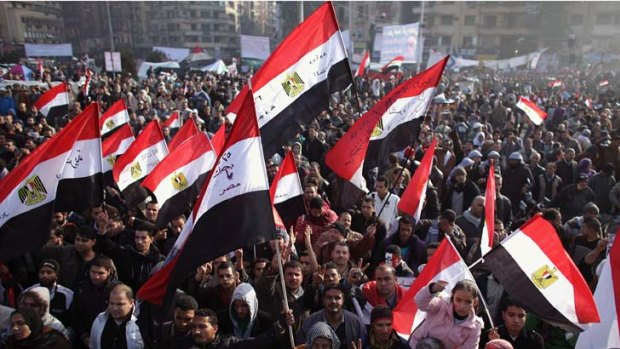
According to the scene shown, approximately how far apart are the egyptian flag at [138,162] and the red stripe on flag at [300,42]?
274 centimetres

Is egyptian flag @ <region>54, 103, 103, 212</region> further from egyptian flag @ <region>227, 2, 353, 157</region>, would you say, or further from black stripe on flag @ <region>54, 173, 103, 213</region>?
egyptian flag @ <region>227, 2, 353, 157</region>

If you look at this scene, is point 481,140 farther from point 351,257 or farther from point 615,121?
point 351,257

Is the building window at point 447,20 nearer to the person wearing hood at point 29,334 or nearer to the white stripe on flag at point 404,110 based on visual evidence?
the white stripe on flag at point 404,110

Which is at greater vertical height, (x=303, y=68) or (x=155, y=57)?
(x=303, y=68)

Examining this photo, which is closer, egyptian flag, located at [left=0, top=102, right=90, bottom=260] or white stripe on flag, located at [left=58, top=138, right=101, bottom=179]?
egyptian flag, located at [left=0, top=102, right=90, bottom=260]

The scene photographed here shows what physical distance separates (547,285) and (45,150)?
4.56 m

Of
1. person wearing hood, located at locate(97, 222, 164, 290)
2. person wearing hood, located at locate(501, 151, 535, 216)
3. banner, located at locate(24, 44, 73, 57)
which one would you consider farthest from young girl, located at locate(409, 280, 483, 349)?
banner, located at locate(24, 44, 73, 57)

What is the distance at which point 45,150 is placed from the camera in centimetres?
504

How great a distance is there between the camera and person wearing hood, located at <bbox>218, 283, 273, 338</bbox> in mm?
4102

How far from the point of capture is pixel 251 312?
411 centimetres

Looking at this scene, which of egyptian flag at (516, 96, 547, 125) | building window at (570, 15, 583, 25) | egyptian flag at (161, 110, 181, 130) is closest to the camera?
egyptian flag at (161, 110, 181, 130)

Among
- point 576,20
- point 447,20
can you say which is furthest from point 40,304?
point 576,20

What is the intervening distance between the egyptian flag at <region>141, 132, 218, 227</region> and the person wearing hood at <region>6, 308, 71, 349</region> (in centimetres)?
246

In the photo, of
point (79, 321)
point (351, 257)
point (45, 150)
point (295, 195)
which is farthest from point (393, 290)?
point (45, 150)
